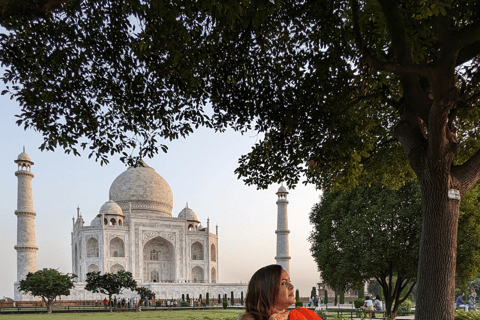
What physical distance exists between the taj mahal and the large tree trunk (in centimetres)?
3896

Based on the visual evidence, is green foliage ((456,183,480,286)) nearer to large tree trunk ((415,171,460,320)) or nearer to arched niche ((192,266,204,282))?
large tree trunk ((415,171,460,320))

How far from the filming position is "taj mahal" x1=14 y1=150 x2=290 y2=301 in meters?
42.3

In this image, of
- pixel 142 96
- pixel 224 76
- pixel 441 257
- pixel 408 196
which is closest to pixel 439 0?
pixel 441 257

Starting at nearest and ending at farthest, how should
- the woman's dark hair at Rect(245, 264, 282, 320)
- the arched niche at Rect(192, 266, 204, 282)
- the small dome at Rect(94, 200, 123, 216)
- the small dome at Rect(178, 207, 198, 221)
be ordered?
the woman's dark hair at Rect(245, 264, 282, 320) < the small dome at Rect(94, 200, 123, 216) < the arched niche at Rect(192, 266, 204, 282) < the small dome at Rect(178, 207, 198, 221)

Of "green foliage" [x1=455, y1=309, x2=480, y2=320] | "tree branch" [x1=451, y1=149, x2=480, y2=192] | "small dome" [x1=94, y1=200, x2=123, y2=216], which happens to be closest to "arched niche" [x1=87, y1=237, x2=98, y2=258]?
"small dome" [x1=94, y1=200, x2=123, y2=216]

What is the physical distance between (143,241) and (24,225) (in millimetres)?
12246

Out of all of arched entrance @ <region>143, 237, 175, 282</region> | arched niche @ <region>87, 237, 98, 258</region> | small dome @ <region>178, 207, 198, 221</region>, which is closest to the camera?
arched niche @ <region>87, 237, 98, 258</region>

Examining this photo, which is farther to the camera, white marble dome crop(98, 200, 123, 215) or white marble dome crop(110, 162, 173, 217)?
white marble dome crop(110, 162, 173, 217)

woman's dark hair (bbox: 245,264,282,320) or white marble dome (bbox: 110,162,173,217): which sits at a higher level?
white marble dome (bbox: 110,162,173,217)

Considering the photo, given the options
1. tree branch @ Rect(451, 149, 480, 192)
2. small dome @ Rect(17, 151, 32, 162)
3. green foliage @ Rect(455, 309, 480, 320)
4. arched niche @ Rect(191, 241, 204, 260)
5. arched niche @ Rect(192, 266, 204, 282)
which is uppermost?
small dome @ Rect(17, 151, 32, 162)

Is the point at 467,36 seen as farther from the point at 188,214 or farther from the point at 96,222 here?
the point at 188,214

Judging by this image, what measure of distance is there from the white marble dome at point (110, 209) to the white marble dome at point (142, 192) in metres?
1.96

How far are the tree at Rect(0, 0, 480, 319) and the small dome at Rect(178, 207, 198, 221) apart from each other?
47.9m

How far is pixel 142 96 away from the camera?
9125 mm
